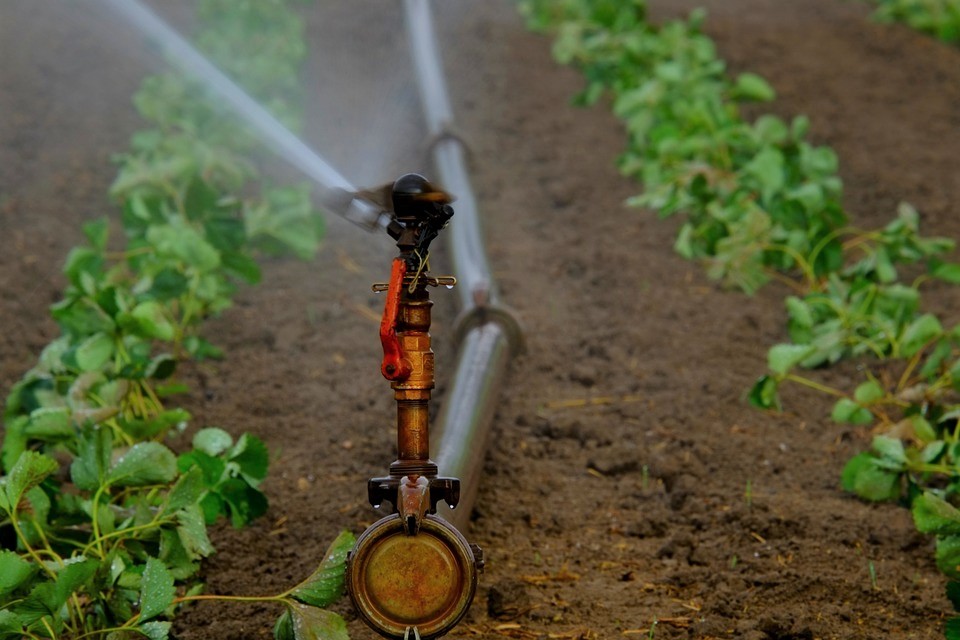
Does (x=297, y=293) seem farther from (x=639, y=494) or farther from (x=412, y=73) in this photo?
(x=412, y=73)

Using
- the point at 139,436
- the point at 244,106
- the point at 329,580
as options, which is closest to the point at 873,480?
the point at 329,580

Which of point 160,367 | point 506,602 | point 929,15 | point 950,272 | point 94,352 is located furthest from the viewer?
point 929,15

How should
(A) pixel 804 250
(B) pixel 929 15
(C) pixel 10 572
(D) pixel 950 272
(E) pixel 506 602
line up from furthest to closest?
(B) pixel 929 15 → (A) pixel 804 250 → (D) pixel 950 272 → (E) pixel 506 602 → (C) pixel 10 572

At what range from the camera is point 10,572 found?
65.9 inches

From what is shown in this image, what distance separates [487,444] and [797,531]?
679mm

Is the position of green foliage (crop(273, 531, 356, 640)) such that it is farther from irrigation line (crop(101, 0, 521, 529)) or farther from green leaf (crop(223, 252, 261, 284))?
green leaf (crop(223, 252, 261, 284))

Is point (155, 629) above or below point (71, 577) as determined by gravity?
below

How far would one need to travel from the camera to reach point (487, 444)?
2.64 m

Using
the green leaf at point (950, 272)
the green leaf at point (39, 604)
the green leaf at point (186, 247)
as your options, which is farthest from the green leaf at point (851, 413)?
the green leaf at point (39, 604)

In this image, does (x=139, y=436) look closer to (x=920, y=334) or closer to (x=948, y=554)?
(x=948, y=554)

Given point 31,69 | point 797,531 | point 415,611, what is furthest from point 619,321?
point 31,69

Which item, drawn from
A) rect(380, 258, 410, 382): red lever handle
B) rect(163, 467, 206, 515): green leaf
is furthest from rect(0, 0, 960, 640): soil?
rect(380, 258, 410, 382): red lever handle

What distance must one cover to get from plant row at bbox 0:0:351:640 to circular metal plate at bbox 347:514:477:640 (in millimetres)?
181

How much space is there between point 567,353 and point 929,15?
12.8ft
